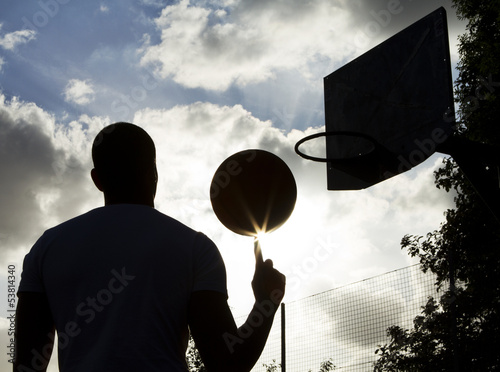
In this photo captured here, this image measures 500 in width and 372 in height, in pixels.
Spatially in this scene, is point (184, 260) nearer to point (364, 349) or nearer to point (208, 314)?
point (208, 314)

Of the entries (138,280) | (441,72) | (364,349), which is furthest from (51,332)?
(364,349)

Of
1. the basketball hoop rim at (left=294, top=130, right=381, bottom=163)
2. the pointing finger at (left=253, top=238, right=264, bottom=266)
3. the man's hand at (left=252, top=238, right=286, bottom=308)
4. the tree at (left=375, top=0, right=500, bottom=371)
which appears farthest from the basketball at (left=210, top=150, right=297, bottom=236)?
the tree at (left=375, top=0, right=500, bottom=371)

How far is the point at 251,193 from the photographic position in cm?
257

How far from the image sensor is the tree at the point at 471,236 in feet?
34.5

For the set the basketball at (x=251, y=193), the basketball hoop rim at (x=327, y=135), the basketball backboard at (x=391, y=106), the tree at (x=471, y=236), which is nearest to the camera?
the basketball at (x=251, y=193)

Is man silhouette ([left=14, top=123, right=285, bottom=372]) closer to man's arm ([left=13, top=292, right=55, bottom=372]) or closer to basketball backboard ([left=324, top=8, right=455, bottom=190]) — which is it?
man's arm ([left=13, top=292, right=55, bottom=372])

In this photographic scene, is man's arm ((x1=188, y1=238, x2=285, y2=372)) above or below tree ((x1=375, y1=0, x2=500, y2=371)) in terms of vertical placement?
below

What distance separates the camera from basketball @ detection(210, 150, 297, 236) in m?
2.51

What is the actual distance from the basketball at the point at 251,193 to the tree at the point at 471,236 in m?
7.17

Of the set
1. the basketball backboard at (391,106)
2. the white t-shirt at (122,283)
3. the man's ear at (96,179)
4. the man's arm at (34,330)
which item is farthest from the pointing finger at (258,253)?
the basketball backboard at (391,106)

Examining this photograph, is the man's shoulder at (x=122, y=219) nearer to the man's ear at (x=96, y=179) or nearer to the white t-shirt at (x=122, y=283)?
the white t-shirt at (x=122, y=283)

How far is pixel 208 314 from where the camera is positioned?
1.77 metres

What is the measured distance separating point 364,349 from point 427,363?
14.6 feet

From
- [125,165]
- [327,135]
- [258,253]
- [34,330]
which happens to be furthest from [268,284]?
[327,135]
